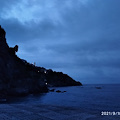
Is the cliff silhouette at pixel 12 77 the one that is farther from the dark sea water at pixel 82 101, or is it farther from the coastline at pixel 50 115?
the coastline at pixel 50 115

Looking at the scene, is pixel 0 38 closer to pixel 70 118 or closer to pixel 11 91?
pixel 11 91

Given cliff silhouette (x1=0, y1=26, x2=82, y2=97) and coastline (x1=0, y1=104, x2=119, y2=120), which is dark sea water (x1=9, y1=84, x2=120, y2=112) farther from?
cliff silhouette (x1=0, y1=26, x2=82, y2=97)

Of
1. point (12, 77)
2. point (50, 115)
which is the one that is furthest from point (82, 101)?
point (50, 115)

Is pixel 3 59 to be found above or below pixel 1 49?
below

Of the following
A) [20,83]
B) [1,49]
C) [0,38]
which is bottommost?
[20,83]

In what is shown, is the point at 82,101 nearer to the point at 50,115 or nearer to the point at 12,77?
the point at 12,77

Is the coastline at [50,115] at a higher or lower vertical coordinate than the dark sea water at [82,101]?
higher

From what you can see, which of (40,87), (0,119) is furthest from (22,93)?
(0,119)

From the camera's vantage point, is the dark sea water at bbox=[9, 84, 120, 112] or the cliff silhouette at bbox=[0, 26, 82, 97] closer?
the dark sea water at bbox=[9, 84, 120, 112]

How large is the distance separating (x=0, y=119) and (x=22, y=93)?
68824 mm

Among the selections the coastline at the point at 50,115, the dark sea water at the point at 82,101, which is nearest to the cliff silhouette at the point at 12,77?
the dark sea water at the point at 82,101

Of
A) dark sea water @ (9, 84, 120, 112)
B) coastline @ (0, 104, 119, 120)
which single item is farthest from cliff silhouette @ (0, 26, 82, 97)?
coastline @ (0, 104, 119, 120)

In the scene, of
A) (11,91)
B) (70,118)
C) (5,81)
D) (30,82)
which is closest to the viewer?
(70,118)

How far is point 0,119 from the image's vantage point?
Result: 26.4ft
